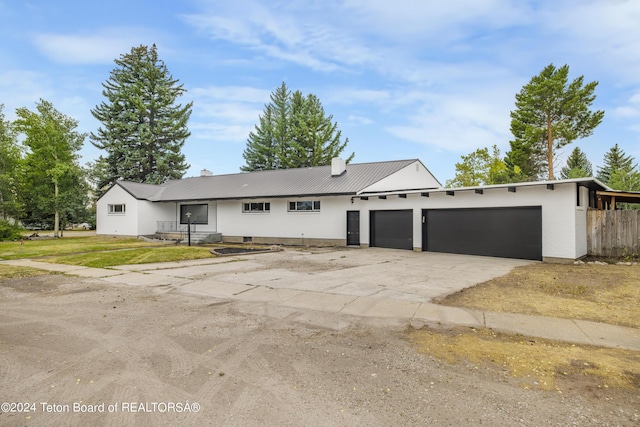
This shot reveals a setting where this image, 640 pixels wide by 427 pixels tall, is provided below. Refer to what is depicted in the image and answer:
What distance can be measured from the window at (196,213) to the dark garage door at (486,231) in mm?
17008

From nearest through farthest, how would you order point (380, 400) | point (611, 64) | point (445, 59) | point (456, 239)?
point (380, 400)
point (456, 239)
point (445, 59)
point (611, 64)

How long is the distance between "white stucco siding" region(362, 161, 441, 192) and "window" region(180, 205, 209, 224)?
13.6 m

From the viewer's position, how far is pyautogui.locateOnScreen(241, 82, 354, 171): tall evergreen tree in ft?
127

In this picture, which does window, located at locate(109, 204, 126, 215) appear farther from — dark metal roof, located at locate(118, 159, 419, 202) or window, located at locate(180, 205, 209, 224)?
window, located at locate(180, 205, 209, 224)

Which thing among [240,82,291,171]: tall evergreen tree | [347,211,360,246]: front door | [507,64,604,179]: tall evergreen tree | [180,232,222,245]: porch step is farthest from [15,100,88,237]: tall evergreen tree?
[507,64,604,179]: tall evergreen tree

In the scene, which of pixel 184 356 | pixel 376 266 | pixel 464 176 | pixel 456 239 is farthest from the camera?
pixel 464 176

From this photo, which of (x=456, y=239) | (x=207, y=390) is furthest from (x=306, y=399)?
(x=456, y=239)

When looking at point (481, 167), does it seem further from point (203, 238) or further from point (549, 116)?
point (203, 238)

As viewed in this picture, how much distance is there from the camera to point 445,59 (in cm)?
1788

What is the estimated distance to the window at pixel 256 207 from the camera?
74.0 ft

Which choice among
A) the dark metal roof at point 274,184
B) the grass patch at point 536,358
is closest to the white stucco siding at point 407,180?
the dark metal roof at point 274,184

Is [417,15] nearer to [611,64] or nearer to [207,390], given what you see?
[207,390]

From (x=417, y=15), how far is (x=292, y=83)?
32.8m

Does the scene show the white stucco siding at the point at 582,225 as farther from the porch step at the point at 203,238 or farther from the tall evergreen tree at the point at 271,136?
the tall evergreen tree at the point at 271,136
